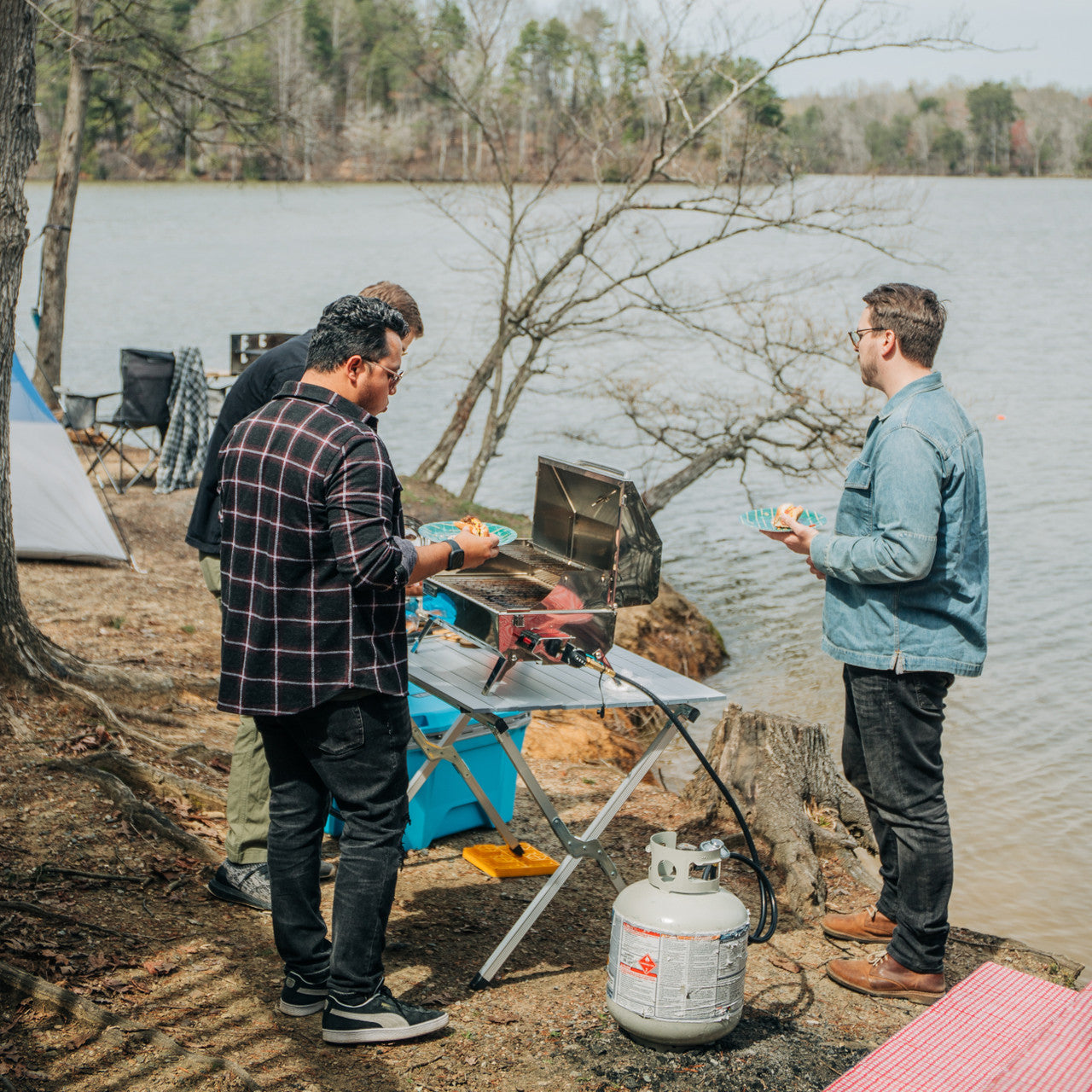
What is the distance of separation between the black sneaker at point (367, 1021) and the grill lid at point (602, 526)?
1.17 m

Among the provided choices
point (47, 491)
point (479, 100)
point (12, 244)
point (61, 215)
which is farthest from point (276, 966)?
point (61, 215)

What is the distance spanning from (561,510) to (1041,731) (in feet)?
19.4

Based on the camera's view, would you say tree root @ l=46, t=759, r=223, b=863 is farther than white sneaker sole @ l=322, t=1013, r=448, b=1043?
Yes

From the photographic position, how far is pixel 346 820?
8.52 ft

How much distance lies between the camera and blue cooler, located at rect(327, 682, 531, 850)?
396 cm

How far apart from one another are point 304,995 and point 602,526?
4.83 ft

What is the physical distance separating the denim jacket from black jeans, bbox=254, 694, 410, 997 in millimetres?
1212

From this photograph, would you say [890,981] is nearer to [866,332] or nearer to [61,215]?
[866,332]

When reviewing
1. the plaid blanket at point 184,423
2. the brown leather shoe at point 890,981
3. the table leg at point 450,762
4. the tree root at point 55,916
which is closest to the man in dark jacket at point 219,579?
the tree root at point 55,916

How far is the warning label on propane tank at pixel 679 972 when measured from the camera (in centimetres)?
267

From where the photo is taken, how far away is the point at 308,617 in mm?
2469

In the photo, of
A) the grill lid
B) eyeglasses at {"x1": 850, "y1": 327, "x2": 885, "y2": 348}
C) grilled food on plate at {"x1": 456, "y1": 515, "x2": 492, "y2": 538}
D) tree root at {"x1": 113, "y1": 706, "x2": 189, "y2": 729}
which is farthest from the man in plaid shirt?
tree root at {"x1": 113, "y1": 706, "x2": 189, "y2": 729}

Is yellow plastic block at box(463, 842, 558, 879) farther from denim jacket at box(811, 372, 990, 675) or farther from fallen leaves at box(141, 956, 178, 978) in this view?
denim jacket at box(811, 372, 990, 675)

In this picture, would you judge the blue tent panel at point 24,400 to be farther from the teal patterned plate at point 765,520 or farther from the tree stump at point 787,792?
the teal patterned plate at point 765,520
